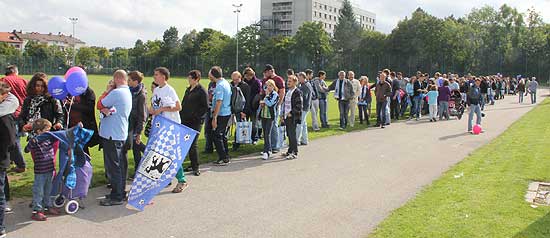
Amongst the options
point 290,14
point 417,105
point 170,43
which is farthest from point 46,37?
point 417,105

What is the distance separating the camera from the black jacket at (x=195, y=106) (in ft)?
27.4

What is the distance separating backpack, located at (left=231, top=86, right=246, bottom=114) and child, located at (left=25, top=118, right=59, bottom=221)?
15.6 feet

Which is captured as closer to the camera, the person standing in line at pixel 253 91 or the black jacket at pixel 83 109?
the black jacket at pixel 83 109

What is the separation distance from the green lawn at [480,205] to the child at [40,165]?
4.17 meters

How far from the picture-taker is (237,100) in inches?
418

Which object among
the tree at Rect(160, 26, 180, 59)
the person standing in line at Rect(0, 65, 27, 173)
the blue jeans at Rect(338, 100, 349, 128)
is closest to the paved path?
Answer: the person standing in line at Rect(0, 65, 27, 173)

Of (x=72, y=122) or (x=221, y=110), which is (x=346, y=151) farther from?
(x=72, y=122)

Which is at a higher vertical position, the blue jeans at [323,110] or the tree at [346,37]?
the tree at [346,37]

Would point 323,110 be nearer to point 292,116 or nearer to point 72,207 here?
point 292,116

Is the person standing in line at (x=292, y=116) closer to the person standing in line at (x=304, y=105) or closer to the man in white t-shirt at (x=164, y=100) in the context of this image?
the person standing in line at (x=304, y=105)

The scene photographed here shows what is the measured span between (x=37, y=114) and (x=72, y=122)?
0.57 meters

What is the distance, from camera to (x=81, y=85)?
278 inches

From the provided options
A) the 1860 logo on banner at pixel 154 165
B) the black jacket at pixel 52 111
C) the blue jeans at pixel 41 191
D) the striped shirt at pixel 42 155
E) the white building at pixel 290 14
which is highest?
the white building at pixel 290 14

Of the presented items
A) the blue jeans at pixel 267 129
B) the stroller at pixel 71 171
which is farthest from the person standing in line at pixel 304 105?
the stroller at pixel 71 171
